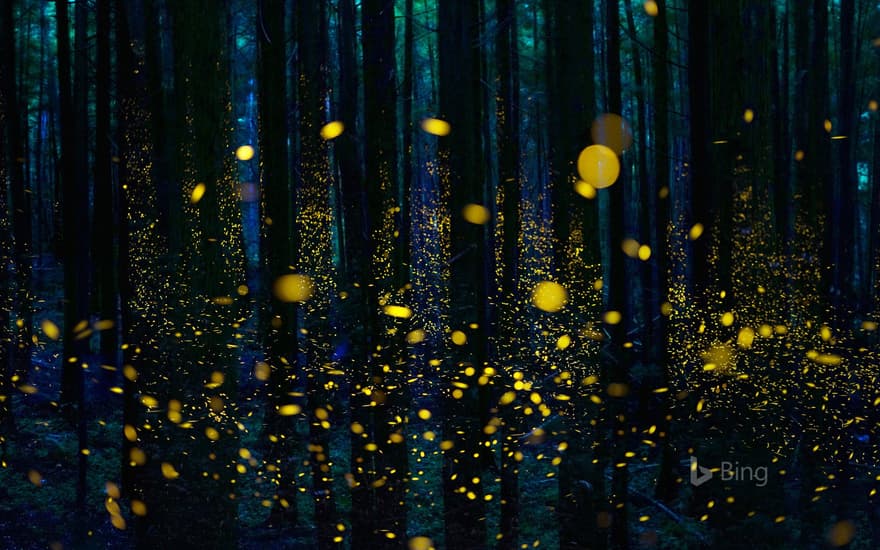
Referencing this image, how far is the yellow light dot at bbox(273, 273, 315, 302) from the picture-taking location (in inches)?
137

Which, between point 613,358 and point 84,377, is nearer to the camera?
point 613,358

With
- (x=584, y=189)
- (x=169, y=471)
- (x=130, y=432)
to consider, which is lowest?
(x=169, y=471)

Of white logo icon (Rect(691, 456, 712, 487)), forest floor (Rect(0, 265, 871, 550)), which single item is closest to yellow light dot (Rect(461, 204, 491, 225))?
forest floor (Rect(0, 265, 871, 550))

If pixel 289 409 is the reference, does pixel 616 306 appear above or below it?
above

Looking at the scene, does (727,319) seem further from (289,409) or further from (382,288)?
(289,409)

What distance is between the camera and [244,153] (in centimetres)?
341

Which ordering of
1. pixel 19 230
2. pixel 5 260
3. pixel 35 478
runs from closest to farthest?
pixel 5 260 → pixel 35 478 → pixel 19 230

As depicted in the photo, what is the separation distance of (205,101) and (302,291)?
0.98 m

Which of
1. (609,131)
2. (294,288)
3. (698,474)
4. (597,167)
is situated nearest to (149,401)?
(294,288)

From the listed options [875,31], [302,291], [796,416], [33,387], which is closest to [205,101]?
[302,291]

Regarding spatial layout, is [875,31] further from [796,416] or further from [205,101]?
[205,101]

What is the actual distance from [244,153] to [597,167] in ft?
5.46

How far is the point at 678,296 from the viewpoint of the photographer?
3549 millimetres

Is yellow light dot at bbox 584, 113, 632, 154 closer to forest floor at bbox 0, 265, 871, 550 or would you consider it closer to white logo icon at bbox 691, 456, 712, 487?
forest floor at bbox 0, 265, 871, 550
